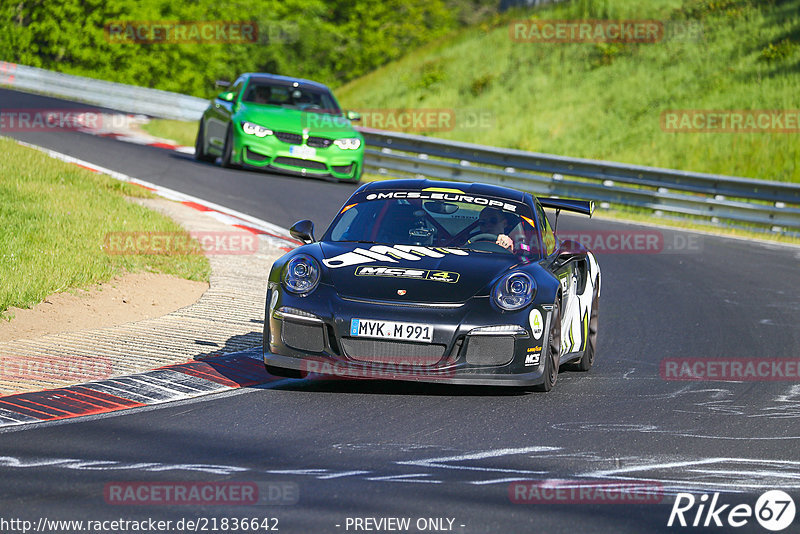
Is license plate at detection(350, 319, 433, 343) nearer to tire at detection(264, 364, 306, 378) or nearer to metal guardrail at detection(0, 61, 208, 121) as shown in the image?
tire at detection(264, 364, 306, 378)

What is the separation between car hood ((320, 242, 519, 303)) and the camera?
23.8 feet

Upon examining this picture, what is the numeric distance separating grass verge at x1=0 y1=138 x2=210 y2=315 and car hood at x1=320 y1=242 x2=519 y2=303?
3.12 m

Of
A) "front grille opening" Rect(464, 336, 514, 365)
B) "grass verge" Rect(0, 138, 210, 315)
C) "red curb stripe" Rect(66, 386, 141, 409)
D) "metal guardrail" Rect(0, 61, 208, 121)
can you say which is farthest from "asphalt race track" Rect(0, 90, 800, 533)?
"metal guardrail" Rect(0, 61, 208, 121)

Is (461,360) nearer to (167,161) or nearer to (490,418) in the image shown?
(490,418)

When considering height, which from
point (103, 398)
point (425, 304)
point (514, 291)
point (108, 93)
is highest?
point (108, 93)

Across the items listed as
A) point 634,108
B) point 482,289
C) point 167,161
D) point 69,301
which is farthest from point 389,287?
point 634,108

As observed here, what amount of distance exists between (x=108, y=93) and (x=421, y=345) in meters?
29.2

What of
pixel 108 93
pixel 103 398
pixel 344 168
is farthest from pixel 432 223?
pixel 108 93

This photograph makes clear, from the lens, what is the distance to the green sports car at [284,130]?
1959 cm

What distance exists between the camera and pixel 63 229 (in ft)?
40.5

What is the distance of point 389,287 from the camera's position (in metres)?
7.30

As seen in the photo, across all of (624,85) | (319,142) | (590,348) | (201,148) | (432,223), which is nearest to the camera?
(432,223)

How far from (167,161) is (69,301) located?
1174 centimetres

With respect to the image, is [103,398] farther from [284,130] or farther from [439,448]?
[284,130]
